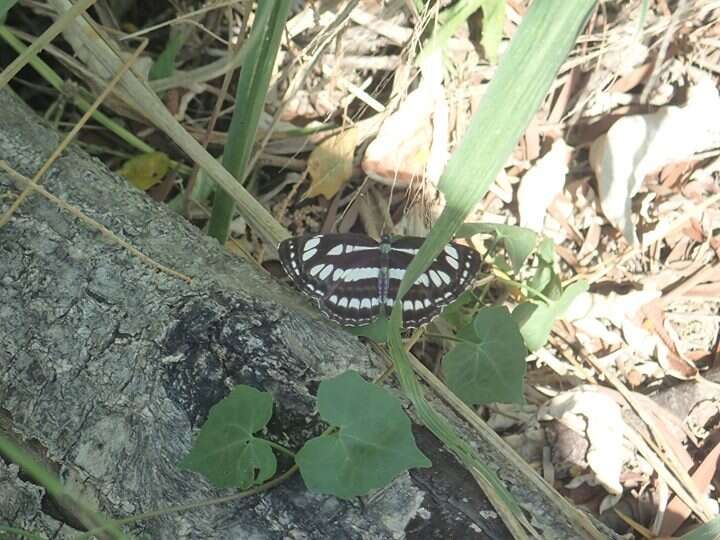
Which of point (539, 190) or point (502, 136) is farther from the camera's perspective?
point (539, 190)

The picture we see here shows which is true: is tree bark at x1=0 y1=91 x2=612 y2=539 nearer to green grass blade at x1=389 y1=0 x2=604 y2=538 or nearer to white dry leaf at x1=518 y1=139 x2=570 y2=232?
green grass blade at x1=389 y1=0 x2=604 y2=538

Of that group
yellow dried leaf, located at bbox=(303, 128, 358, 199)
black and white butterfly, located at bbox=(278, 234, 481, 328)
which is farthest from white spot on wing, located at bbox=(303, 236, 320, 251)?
yellow dried leaf, located at bbox=(303, 128, 358, 199)

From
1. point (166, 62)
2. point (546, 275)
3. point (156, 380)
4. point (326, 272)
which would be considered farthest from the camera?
point (166, 62)

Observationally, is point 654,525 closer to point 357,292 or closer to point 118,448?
point 357,292

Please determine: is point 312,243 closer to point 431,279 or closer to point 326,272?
point 326,272

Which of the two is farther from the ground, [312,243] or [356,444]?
[312,243]

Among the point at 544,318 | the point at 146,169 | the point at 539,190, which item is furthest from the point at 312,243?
the point at 539,190
